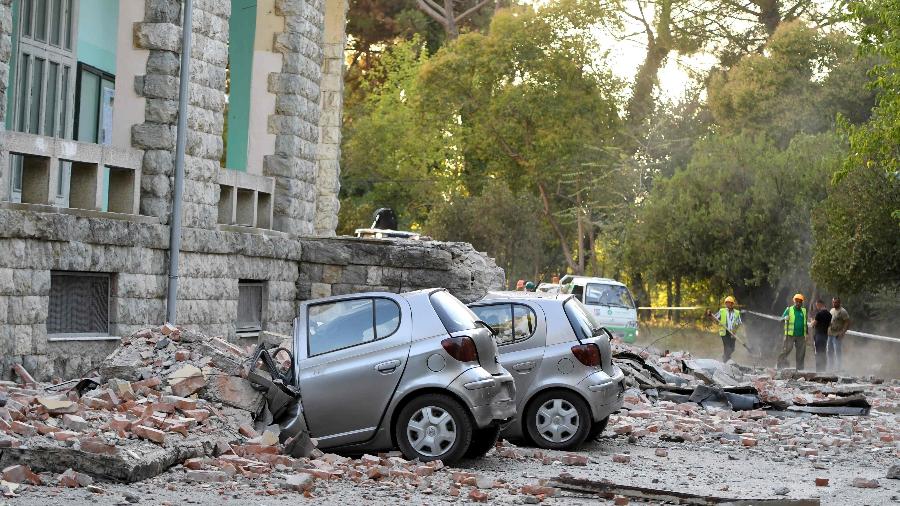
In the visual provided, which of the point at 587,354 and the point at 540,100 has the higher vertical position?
the point at 540,100

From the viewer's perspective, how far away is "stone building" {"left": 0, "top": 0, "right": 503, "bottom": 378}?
57.6 ft

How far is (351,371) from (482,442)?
1345 mm

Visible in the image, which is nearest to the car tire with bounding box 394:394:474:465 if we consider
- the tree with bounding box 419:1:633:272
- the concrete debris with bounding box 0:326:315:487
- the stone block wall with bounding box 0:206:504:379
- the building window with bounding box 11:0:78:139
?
the concrete debris with bounding box 0:326:315:487

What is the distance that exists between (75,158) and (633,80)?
149 feet

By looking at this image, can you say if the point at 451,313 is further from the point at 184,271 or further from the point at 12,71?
the point at 12,71

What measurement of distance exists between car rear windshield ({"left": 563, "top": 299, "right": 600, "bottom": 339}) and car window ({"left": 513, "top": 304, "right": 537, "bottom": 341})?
0.36m

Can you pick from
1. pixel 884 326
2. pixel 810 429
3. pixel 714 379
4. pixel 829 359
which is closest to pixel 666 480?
pixel 810 429

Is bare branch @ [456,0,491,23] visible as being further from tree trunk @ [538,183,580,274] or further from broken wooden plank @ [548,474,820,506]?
broken wooden plank @ [548,474,820,506]

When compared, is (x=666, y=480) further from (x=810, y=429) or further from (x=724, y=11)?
(x=724, y=11)

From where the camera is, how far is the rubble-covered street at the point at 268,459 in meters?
11.0

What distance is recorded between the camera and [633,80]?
6169 cm

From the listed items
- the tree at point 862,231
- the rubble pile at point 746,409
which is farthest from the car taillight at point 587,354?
the tree at point 862,231

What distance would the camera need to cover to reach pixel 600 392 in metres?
15.4

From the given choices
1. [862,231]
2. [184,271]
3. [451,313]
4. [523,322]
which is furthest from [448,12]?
[451,313]
